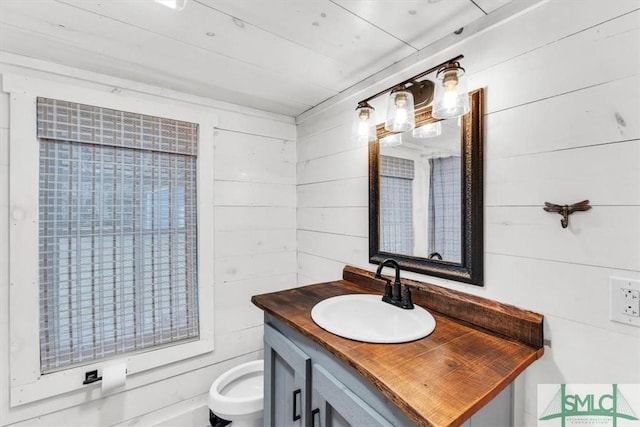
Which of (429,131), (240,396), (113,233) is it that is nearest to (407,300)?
(429,131)

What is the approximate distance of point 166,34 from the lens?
1.17 meters

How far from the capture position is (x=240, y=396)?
1636mm

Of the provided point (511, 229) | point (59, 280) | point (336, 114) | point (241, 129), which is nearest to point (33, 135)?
point (59, 280)

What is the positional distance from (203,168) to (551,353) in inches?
70.3

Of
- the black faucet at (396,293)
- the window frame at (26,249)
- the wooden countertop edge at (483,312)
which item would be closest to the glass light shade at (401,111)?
the black faucet at (396,293)

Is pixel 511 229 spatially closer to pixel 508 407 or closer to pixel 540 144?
pixel 540 144

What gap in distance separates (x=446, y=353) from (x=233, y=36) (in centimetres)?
135

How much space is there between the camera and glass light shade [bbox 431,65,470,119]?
3.40 ft

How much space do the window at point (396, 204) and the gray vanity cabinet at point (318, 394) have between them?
616 millimetres

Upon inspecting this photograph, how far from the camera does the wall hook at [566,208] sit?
0.82 meters

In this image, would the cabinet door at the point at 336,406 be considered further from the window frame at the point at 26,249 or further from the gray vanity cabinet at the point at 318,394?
the window frame at the point at 26,249

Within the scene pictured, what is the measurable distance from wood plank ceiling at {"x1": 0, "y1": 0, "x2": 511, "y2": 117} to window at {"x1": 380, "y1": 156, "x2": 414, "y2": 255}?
0.49 meters

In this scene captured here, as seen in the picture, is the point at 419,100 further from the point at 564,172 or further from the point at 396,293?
the point at 396,293

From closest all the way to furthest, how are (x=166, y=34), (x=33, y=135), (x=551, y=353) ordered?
1. (x=551, y=353)
2. (x=166, y=34)
3. (x=33, y=135)
